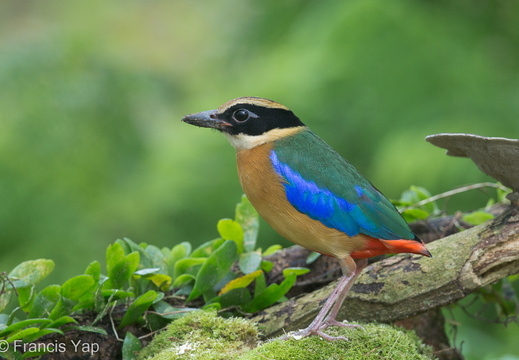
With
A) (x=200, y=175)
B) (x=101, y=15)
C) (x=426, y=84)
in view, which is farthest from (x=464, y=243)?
(x=101, y=15)

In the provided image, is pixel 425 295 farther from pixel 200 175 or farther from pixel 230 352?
pixel 200 175

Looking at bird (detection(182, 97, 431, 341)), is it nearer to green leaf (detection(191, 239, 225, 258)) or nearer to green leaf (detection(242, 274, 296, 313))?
green leaf (detection(242, 274, 296, 313))

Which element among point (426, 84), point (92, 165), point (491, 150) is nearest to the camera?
point (491, 150)

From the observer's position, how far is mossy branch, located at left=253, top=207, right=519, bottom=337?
4.04 meters

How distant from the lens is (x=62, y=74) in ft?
28.9

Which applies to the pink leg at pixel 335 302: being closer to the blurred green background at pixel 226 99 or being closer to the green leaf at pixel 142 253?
the green leaf at pixel 142 253

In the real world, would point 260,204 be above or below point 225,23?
below

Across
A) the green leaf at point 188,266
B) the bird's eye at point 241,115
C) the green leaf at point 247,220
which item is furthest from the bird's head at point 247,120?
the green leaf at point 188,266

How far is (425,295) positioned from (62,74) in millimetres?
6249

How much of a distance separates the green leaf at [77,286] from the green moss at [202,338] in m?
0.48

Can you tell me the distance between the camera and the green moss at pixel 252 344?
3648 millimetres

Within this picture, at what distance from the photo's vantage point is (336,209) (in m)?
3.97

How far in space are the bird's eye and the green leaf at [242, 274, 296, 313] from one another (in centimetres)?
103

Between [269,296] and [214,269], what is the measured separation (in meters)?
0.40
